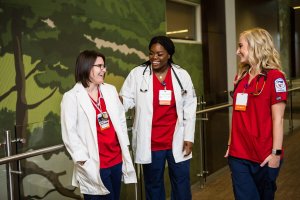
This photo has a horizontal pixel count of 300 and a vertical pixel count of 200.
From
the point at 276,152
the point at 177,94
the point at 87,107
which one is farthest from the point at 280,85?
the point at 87,107

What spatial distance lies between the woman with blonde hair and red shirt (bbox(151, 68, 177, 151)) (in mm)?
527

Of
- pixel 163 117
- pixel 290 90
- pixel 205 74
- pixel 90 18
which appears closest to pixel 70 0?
pixel 90 18

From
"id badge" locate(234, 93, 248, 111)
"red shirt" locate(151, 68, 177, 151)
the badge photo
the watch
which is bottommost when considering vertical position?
the watch

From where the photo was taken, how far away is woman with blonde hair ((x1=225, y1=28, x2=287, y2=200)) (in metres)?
2.37

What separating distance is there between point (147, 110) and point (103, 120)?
506 mm

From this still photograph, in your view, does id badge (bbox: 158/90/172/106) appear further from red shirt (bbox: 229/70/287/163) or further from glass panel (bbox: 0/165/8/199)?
glass panel (bbox: 0/165/8/199)

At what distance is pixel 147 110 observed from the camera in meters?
2.85

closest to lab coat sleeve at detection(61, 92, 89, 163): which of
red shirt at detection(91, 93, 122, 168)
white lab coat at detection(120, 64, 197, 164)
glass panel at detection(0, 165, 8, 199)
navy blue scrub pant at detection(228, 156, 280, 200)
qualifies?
red shirt at detection(91, 93, 122, 168)

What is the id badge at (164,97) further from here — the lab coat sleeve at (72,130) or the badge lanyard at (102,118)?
the lab coat sleeve at (72,130)

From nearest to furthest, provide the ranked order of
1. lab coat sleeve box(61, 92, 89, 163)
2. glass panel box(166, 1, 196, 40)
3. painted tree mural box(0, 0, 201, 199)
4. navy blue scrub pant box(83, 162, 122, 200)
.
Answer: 1. lab coat sleeve box(61, 92, 89, 163)
2. navy blue scrub pant box(83, 162, 122, 200)
3. painted tree mural box(0, 0, 201, 199)
4. glass panel box(166, 1, 196, 40)

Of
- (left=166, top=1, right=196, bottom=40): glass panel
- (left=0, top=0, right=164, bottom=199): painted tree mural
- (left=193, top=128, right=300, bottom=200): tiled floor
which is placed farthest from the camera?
(left=166, top=1, right=196, bottom=40): glass panel

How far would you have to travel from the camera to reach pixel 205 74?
6.46m

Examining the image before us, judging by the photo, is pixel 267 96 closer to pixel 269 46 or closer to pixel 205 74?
pixel 269 46

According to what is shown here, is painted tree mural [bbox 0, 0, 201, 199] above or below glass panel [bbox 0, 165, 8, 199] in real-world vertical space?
above
